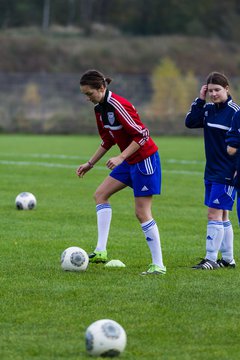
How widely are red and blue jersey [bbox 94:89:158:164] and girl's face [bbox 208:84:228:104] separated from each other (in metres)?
0.74

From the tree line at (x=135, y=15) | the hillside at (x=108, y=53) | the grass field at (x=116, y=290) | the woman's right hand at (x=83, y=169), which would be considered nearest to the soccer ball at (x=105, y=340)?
the grass field at (x=116, y=290)

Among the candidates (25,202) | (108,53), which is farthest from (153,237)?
(108,53)

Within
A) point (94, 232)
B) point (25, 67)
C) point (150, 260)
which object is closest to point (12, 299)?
point (150, 260)

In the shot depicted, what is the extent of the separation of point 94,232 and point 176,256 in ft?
7.20

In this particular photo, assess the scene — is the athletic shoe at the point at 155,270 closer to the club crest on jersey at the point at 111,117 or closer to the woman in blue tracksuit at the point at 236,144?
the club crest on jersey at the point at 111,117

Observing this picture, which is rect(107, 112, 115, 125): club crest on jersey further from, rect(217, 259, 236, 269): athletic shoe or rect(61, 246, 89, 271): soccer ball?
rect(217, 259, 236, 269): athletic shoe

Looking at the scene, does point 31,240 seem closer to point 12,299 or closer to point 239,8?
point 12,299

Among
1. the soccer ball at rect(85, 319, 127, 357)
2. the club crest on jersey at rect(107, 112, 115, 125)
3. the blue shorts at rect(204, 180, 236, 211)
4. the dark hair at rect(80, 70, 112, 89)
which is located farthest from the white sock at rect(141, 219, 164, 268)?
the soccer ball at rect(85, 319, 127, 357)

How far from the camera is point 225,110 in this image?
31.4 ft

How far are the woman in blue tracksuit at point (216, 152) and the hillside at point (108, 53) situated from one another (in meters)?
64.5

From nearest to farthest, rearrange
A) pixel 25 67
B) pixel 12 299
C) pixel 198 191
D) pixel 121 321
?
pixel 121 321
pixel 12 299
pixel 198 191
pixel 25 67

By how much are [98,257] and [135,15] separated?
275 ft

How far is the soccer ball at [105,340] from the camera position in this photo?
625cm

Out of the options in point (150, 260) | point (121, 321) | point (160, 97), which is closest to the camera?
point (121, 321)
